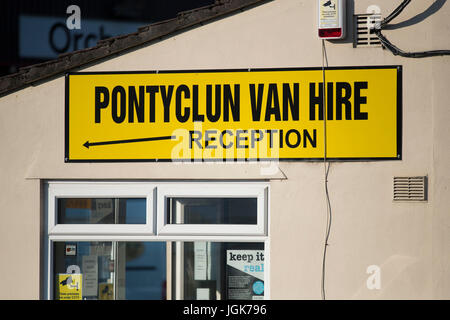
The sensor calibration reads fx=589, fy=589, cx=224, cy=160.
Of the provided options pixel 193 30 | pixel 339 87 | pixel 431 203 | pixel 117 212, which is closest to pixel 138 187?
pixel 117 212

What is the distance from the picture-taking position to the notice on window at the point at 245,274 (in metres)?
6.32

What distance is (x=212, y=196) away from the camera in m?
6.24

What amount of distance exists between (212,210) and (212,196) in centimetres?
15

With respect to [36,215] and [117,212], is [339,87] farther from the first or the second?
[36,215]

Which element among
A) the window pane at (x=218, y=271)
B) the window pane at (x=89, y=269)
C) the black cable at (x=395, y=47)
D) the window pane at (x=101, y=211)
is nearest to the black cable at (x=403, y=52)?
the black cable at (x=395, y=47)

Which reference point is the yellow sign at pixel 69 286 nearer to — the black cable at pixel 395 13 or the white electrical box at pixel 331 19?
the white electrical box at pixel 331 19

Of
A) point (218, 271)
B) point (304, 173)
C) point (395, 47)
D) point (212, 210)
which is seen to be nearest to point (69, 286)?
point (218, 271)

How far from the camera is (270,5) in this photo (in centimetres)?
618

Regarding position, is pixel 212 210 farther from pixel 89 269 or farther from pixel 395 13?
pixel 395 13

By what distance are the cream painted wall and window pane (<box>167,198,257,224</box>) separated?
0.26m

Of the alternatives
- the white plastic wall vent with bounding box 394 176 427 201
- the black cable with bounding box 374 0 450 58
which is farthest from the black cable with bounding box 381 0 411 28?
the white plastic wall vent with bounding box 394 176 427 201

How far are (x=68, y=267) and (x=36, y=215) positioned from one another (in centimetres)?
69

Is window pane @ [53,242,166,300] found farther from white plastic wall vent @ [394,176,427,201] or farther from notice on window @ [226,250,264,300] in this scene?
white plastic wall vent @ [394,176,427,201]

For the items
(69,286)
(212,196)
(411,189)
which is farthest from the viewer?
(69,286)
